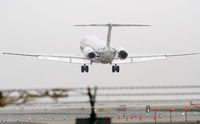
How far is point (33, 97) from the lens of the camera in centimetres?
1474

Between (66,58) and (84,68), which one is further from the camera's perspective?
(66,58)

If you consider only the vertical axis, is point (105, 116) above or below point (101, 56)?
below

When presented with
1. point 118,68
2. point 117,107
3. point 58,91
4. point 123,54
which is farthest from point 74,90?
point 117,107

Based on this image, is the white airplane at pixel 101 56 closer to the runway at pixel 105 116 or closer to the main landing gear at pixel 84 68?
the main landing gear at pixel 84 68

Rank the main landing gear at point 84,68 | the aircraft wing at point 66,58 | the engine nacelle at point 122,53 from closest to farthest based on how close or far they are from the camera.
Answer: the engine nacelle at point 122,53 → the main landing gear at point 84,68 → the aircraft wing at point 66,58

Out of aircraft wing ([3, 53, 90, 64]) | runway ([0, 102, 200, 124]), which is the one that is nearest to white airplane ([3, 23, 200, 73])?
aircraft wing ([3, 53, 90, 64])

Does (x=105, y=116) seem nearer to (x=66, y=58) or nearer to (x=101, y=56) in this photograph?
(x=101, y=56)

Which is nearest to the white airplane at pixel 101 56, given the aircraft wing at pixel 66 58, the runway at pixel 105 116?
the aircraft wing at pixel 66 58

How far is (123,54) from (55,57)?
24617 millimetres

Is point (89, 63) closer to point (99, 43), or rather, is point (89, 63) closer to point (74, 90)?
point (99, 43)

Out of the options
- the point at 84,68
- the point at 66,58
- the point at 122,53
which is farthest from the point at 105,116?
the point at 66,58

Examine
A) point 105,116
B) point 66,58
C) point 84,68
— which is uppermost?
point 66,58

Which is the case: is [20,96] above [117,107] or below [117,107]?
above

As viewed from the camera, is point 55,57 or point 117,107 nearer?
point 55,57
